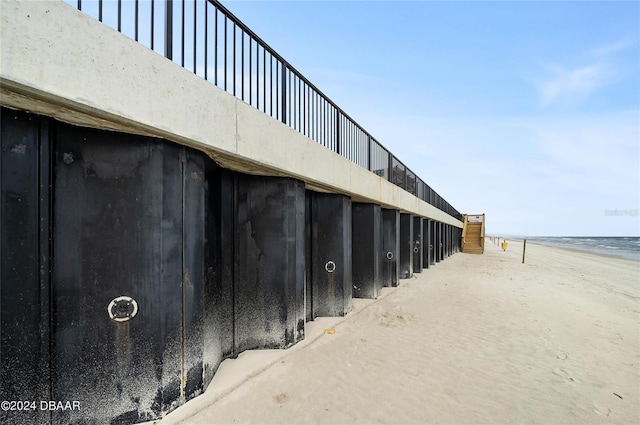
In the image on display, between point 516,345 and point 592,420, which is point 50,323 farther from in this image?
point 516,345

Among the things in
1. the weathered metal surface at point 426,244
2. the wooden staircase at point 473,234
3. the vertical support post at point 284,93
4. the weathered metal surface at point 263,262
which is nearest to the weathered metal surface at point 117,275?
the weathered metal surface at point 263,262

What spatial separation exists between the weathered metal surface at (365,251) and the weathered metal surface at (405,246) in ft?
16.2

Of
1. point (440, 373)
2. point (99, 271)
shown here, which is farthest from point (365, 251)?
point (99, 271)

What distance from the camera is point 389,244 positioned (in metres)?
12.3

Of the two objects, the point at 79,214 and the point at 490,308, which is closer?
the point at 79,214

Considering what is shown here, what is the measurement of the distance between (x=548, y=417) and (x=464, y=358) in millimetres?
1701

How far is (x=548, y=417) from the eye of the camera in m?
3.85

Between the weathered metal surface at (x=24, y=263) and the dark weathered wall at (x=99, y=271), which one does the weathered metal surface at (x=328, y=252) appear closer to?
the dark weathered wall at (x=99, y=271)

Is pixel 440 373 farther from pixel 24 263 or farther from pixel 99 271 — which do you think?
pixel 24 263

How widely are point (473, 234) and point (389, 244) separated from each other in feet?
92.5

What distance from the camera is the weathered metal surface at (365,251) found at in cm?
1008

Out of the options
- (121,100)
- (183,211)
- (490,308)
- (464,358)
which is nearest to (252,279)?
(183,211)

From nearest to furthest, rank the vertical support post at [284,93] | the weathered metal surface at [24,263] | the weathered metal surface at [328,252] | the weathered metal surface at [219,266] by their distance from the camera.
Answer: the weathered metal surface at [24,263], the weathered metal surface at [219,266], the vertical support post at [284,93], the weathered metal surface at [328,252]

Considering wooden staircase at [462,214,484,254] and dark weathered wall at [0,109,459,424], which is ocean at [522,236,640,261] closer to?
wooden staircase at [462,214,484,254]
